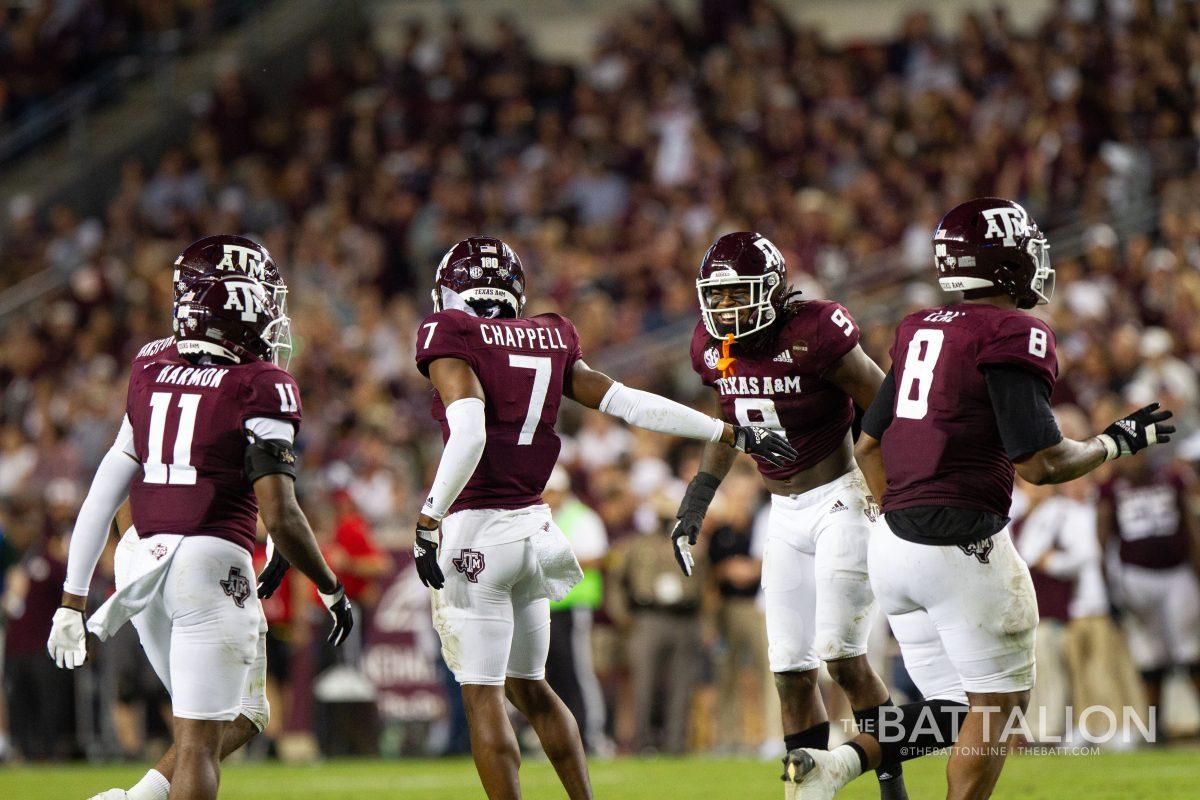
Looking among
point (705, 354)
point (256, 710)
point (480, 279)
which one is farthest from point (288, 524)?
point (705, 354)

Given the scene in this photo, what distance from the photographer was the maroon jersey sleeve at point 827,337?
257 inches

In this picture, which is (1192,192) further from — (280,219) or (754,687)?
(280,219)

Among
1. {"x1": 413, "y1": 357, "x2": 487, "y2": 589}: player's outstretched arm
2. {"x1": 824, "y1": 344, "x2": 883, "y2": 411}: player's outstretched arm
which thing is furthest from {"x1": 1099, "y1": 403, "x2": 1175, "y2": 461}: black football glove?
{"x1": 413, "y1": 357, "x2": 487, "y2": 589}: player's outstretched arm

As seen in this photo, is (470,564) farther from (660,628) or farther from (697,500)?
(660,628)

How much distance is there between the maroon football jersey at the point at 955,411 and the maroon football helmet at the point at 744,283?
900 millimetres

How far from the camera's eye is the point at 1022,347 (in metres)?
5.45

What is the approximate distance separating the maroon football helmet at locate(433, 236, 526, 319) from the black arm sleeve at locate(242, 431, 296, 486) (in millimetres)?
1126

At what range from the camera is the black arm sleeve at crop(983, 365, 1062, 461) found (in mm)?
5422

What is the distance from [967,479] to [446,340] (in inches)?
77.0

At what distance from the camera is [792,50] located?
18.8m

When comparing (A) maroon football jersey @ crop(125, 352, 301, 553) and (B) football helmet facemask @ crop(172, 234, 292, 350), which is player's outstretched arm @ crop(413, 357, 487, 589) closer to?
(A) maroon football jersey @ crop(125, 352, 301, 553)

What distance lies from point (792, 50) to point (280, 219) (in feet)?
19.6

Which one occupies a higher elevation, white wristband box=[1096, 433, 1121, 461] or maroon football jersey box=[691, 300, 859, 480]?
maroon football jersey box=[691, 300, 859, 480]

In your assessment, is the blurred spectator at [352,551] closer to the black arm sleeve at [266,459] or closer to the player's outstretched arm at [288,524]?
the player's outstretched arm at [288,524]
